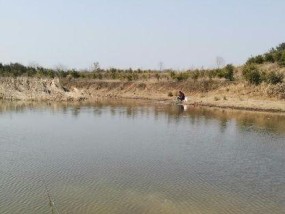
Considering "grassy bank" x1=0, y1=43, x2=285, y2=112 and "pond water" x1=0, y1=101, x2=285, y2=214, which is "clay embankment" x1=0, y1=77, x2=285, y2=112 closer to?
"grassy bank" x1=0, y1=43, x2=285, y2=112

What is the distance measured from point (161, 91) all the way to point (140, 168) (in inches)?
1735

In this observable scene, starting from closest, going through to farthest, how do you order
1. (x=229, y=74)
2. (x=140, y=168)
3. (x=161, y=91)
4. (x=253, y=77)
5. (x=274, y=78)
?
1. (x=140, y=168)
2. (x=274, y=78)
3. (x=253, y=77)
4. (x=229, y=74)
5. (x=161, y=91)

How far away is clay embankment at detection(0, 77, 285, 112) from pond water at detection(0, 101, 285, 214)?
1535 centimetres

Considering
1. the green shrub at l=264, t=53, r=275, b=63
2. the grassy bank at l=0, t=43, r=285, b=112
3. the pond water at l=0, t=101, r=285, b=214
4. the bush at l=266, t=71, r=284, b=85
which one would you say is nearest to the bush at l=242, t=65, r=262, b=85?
the grassy bank at l=0, t=43, r=285, b=112

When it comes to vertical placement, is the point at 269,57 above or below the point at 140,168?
above

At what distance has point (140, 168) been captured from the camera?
631 inches

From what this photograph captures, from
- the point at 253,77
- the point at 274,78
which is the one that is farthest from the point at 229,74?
the point at 274,78

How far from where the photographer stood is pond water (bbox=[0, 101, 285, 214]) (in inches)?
472

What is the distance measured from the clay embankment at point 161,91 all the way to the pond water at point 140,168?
15352 mm

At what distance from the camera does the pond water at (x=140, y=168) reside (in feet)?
39.3

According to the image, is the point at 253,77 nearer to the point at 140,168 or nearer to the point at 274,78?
the point at 274,78

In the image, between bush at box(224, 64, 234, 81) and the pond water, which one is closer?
the pond water

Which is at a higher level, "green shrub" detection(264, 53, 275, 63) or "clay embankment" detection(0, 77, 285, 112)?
"green shrub" detection(264, 53, 275, 63)

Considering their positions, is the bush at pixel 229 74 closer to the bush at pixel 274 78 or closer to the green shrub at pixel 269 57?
the green shrub at pixel 269 57
